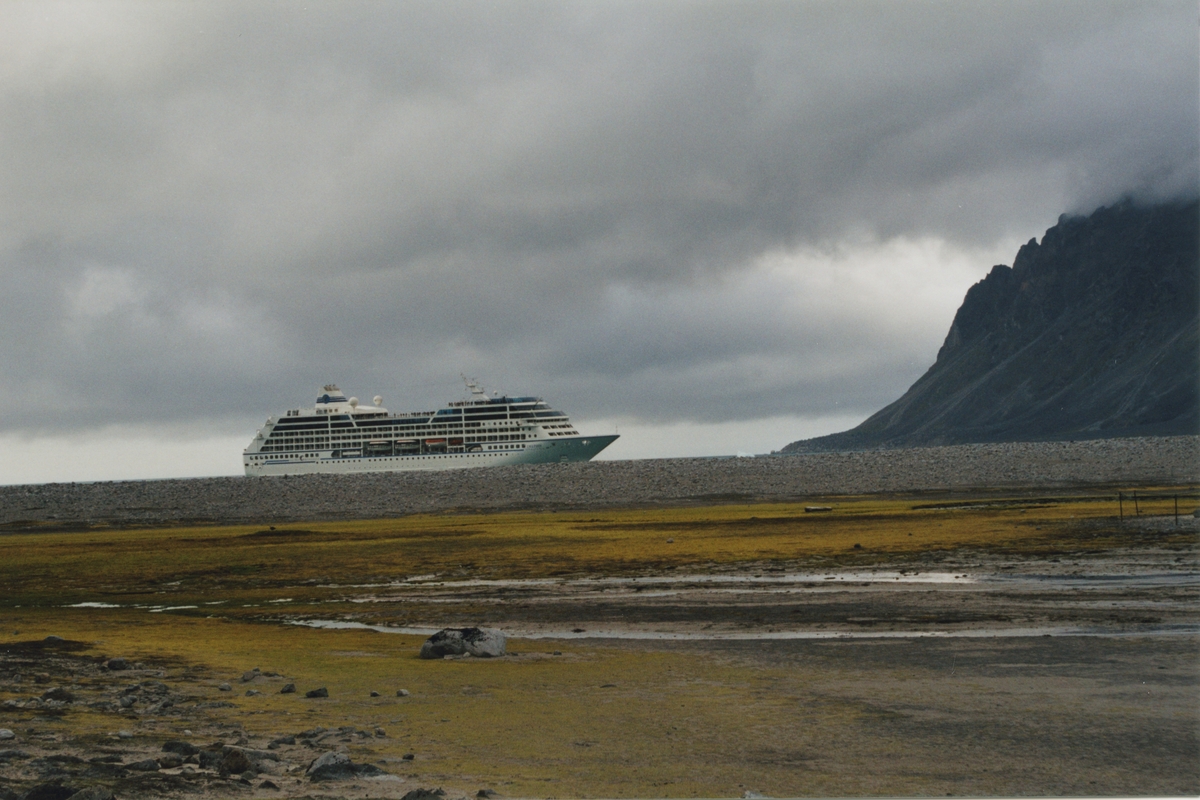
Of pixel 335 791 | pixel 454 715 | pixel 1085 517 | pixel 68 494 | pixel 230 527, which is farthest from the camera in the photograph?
pixel 68 494

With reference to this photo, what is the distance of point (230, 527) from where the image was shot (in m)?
71.4

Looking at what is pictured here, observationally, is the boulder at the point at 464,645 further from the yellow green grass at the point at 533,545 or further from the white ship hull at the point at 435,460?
the white ship hull at the point at 435,460

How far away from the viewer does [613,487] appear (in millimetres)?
94125

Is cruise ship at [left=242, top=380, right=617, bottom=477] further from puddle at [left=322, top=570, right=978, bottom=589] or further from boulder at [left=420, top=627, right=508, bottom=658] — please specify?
boulder at [left=420, top=627, right=508, bottom=658]

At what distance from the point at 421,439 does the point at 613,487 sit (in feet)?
242

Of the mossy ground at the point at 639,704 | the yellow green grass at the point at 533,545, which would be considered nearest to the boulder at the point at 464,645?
the mossy ground at the point at 639,704

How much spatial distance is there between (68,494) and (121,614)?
334 feet

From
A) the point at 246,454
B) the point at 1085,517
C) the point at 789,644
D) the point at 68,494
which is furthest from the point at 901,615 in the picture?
the point at 246,454

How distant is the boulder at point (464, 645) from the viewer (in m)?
18.8

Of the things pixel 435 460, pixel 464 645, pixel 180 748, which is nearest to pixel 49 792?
pixel 180 748

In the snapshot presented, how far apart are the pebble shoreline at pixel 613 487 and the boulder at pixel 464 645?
192ft

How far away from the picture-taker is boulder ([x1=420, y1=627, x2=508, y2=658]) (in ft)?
61.6

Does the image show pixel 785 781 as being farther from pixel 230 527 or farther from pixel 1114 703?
pixel 230 527

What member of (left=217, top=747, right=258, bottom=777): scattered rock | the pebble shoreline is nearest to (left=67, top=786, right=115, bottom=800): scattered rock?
(left=217, top=747, right=258, bottom=777): scattered rock
